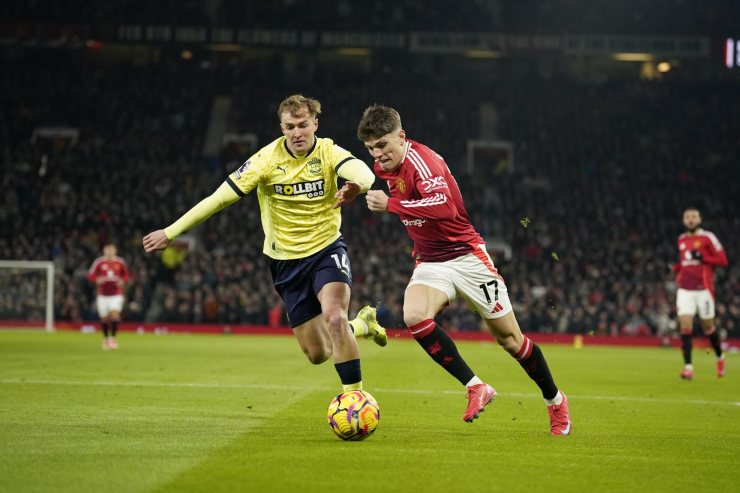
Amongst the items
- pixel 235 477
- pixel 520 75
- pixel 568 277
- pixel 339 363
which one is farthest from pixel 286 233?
pixel 520 75

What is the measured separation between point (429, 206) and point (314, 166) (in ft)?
3.90

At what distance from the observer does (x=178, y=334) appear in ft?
101

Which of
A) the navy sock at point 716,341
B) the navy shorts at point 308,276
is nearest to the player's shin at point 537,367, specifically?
the navy shorts at point 308,276

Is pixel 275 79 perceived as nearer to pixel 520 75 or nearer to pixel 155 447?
pixel 520 75

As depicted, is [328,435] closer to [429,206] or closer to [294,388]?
[429,206]

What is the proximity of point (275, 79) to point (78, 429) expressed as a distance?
1587 inches

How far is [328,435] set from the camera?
755 cm

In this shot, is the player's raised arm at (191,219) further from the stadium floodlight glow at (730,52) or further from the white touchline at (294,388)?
the stadium floodlight glow at (730,52)

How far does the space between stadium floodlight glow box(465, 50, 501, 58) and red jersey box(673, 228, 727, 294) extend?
28.6 metres

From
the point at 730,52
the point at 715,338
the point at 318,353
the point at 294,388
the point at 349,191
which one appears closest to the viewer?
the point at 349,191

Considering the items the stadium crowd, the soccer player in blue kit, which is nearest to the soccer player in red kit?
the soccer player in blue kit

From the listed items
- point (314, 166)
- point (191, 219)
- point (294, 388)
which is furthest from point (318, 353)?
point (294, 388)

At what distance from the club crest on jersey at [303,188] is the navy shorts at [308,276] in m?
0.49

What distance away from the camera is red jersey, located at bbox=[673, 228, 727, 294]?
1619 cm
